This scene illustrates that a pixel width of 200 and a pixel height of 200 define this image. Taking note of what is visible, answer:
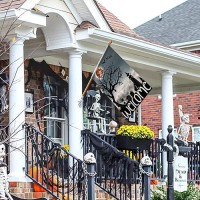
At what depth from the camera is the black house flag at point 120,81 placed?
45.8ft

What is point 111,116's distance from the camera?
17906 mm

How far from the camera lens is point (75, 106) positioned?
1381 cm

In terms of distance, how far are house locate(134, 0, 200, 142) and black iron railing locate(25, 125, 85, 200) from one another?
11.9 metres

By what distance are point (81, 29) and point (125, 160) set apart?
268 cm

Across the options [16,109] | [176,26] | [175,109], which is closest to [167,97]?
[16,109]

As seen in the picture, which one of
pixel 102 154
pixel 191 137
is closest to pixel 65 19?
pixel 102 154

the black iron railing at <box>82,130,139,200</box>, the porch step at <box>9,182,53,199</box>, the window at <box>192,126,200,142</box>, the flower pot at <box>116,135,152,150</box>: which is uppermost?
the window at <box>192,126,200,142</box>

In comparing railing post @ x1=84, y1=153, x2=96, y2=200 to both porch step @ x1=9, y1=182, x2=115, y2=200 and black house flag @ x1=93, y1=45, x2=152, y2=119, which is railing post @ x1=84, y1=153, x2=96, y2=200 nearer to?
porch step @ x1=9, y1=182, x2=115, y2=200

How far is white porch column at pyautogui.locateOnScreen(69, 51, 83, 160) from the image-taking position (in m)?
13.7

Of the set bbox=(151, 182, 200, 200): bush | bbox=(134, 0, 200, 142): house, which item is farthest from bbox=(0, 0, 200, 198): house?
bbox=(134, 0, 200, 142): house

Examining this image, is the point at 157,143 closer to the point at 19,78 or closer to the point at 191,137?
the point at 19,78

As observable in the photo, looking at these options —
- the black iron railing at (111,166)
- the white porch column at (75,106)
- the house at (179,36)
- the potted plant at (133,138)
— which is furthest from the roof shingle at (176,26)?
the black iron railing at (111,166)

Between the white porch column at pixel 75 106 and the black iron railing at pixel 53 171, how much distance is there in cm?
62

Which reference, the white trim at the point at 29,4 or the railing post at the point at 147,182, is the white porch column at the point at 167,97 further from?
the white trim at the point at 29,4
